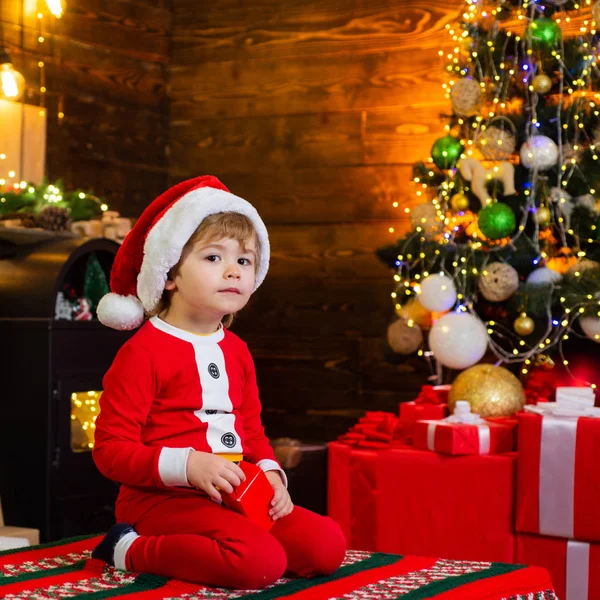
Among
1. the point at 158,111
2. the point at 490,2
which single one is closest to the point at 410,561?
the point at 490,2

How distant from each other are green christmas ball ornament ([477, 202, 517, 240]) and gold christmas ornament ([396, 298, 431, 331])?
0.36m

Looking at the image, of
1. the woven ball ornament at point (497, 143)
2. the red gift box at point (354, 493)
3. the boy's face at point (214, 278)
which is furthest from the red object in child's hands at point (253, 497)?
the woven ball ornament at point (497, 143)

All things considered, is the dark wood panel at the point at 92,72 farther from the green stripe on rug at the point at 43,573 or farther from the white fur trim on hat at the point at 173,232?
the green stripe on rug at the point at 43,573

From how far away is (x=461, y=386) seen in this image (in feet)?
10.4

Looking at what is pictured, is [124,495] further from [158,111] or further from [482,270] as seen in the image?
[158,111]

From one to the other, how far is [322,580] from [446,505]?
1218 mm

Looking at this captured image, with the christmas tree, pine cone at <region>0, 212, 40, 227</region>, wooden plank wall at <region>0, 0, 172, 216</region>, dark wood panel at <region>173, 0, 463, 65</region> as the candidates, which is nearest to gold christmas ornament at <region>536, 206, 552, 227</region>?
the christmas tree

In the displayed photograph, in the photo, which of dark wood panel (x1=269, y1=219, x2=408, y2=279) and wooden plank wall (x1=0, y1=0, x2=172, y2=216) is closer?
wooden plank wall (x1=0, y1=0, x2=172, y2=216)

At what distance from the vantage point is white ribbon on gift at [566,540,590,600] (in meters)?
2.74

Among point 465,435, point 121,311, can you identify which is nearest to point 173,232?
point 121,311

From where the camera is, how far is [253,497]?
1803 mm

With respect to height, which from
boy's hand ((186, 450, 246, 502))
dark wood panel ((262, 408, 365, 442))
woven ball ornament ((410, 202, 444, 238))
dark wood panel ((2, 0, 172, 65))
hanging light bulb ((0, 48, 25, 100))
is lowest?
dark wood panel ((262, 408, 365, 442))

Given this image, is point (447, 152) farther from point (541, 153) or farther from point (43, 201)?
point (43, 201)

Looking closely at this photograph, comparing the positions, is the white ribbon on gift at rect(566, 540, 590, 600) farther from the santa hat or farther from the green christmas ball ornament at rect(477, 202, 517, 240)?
the santa hat
